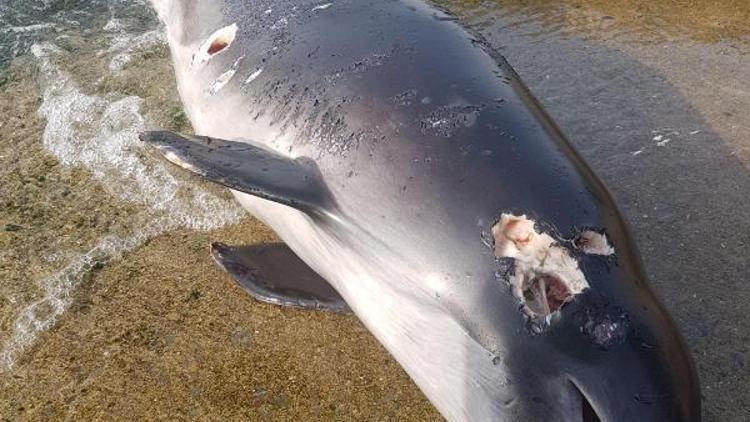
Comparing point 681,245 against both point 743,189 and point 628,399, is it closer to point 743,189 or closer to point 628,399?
point 743,189

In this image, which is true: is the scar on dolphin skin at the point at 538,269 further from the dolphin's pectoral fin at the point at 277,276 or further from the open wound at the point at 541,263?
the dolphin's pectoral fin at the point at 277,276

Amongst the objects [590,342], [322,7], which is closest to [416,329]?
[590,342]

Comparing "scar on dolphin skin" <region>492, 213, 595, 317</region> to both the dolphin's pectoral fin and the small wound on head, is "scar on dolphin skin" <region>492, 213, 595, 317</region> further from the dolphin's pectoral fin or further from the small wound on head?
the dolphin's pectoral fin

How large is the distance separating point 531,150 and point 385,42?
1001 mm

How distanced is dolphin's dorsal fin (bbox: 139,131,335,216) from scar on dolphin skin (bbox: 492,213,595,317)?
77 cm

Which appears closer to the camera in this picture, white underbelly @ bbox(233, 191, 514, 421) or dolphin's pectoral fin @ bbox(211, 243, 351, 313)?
white underbelly @ bbox(233, 191, 514, 421)

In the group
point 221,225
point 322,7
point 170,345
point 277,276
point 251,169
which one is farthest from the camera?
point 221,225

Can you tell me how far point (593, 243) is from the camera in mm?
2229

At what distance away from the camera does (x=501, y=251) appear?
2.26m

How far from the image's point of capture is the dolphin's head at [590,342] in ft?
6.59

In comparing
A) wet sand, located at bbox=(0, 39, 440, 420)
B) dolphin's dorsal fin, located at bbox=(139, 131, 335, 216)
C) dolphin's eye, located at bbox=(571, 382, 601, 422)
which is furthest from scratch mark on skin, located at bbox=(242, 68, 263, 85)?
dolphin's eye, located at bbox=(571, 382, 601, 422)

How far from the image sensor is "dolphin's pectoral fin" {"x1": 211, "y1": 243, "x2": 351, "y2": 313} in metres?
3.09

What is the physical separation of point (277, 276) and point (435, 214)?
3.54 ft

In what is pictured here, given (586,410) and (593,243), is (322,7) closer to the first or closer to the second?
(593,243)
